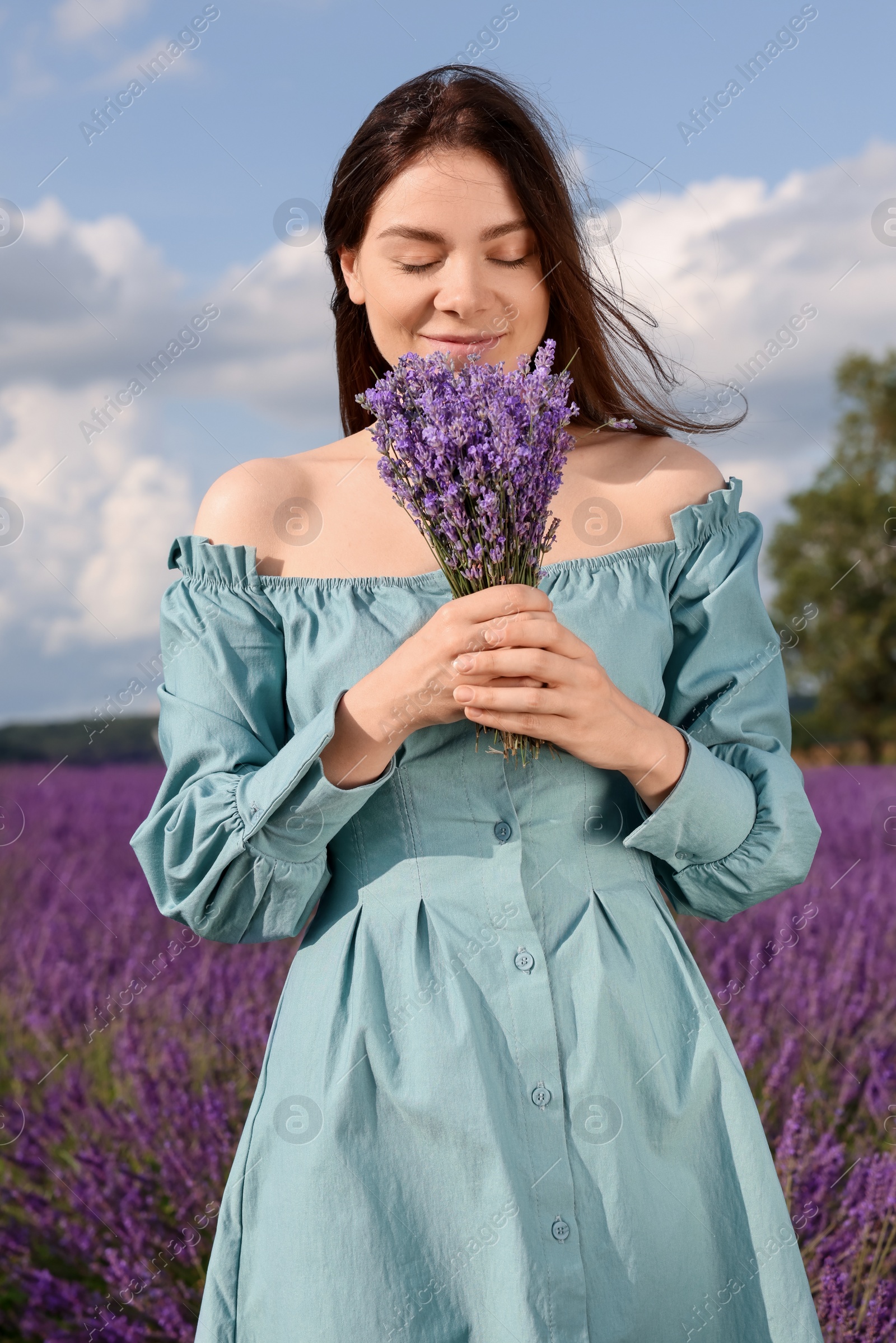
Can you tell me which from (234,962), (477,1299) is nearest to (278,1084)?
(477,1299)

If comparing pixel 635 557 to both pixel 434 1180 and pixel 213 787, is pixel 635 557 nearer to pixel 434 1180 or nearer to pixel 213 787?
pixel 213 787

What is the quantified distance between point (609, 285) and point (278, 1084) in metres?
1.23

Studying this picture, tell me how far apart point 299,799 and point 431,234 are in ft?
2.45

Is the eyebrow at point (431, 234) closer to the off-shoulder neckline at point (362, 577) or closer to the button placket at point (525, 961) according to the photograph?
the off-shoulder neckline at point (362, 577)

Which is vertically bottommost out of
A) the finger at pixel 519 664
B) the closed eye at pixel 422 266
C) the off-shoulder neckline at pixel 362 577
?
the finger at pixel 519 664

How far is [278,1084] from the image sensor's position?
1.30m

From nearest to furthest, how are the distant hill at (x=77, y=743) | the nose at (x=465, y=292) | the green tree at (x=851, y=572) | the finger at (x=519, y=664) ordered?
the finger at (x=519, y=664) < the nose at (x=465, y=292) < the distant hill at (x=77, y=743) < the green tree at (x=851, y=572)

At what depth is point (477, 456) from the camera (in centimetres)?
118

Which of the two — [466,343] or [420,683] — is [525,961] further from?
[466,343]

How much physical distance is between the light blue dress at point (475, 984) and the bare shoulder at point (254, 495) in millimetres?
57

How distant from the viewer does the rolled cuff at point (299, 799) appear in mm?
1247

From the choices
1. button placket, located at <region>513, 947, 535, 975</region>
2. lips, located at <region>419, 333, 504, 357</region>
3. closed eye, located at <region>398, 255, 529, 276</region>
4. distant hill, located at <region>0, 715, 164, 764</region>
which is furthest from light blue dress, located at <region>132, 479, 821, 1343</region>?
distant hill, located at <region>0, 715, 164, 764</region>

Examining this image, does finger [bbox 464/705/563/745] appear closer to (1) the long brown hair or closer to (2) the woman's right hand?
(2) the woman's right hand

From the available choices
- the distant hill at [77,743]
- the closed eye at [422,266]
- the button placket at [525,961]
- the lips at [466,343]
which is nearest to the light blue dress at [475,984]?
the button placket at [525,961]
